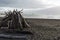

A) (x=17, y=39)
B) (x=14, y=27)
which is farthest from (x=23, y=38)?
(x=14, y=27)

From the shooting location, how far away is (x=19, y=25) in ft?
39.3

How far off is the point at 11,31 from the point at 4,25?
8.23 feet

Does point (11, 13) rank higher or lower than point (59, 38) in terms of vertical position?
higher

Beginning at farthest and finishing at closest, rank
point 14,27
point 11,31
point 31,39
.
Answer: point 14,27 < point 11,31 < point 31,39

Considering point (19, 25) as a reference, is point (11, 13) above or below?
above

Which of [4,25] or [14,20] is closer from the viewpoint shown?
[14,20]

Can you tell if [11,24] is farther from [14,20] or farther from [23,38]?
[23,38]

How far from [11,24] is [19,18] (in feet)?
2.72

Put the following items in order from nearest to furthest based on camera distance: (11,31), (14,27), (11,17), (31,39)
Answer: (31,39)
(11,31)
(14,27)
(11,17)

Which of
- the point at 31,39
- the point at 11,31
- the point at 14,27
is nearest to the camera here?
the point at 31,39

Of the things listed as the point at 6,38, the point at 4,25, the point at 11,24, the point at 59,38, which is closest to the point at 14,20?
the point at 11,24

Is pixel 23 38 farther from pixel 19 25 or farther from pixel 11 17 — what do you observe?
pixel 11 17

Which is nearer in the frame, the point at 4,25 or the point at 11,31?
the point at 11,31

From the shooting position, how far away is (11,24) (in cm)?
1194
